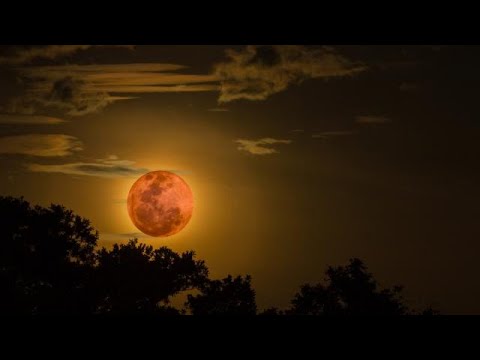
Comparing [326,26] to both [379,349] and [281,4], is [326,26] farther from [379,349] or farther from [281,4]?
[379,349]

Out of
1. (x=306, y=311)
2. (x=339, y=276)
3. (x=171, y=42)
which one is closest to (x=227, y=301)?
(x=306, y=311)

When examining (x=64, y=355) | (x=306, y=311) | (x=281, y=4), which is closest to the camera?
(x=64, y=355)

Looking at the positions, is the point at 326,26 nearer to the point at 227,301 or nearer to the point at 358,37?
the point at 358,37

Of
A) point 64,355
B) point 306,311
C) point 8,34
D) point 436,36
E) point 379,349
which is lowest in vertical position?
point 379,349

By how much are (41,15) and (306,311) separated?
20069 millimetres

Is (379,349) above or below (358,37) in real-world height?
below

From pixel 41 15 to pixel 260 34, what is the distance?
3.37ft

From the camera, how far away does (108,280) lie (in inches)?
835

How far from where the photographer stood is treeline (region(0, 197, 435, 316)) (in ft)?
65.0

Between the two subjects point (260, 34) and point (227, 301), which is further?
point (227, 301)

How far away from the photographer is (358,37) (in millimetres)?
3008

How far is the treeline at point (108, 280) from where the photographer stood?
19.8m

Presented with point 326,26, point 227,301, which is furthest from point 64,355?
point 227,301

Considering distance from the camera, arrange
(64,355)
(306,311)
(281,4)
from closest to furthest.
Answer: (64,355) → (281,4) → (306,311)
